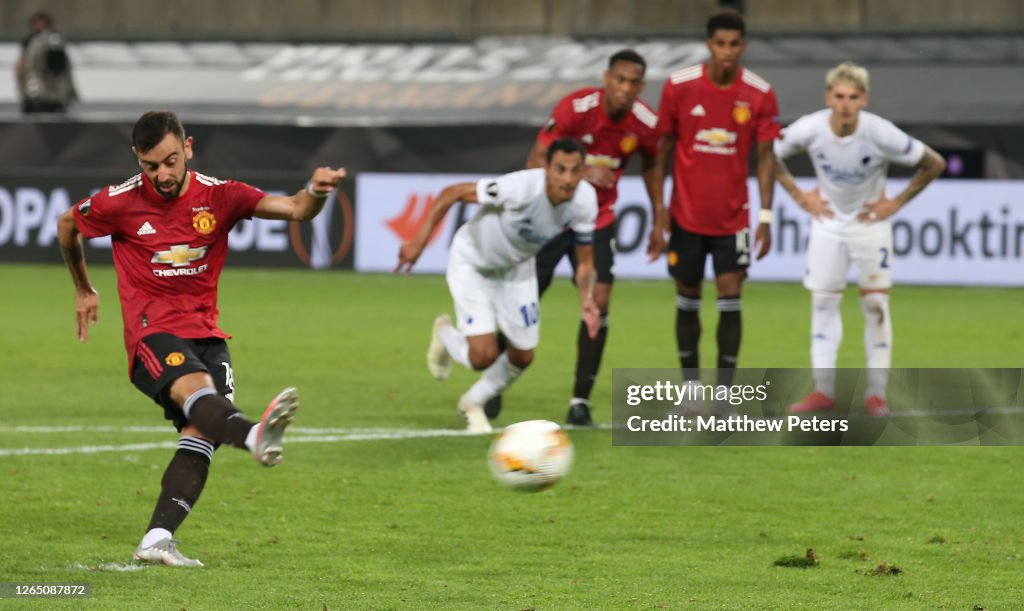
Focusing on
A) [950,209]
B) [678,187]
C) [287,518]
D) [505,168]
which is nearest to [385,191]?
[505,168]

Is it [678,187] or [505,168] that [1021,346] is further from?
[505,168]

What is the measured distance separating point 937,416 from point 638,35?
1940cm

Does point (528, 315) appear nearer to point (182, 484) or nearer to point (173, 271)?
point (173, 271)

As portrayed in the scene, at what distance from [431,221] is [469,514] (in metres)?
1.93

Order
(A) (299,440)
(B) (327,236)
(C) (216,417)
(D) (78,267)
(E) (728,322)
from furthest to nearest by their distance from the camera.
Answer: (B) (327,236), (E) (728,322), (A) (299,440), (D) (78,267), (C) (216,417)

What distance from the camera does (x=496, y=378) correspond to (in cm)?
973

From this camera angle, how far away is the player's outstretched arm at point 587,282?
8871 mm

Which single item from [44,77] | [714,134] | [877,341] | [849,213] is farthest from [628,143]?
[44,77]

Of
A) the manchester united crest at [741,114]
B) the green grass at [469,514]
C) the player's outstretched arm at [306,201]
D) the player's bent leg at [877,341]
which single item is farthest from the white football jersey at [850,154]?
the player's outstretched arm at [306,201]

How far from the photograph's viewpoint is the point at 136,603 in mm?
5715

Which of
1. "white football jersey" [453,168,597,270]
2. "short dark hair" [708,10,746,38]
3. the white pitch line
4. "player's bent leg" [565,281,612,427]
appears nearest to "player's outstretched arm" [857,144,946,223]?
"short dark hair" [708,10,746,38]

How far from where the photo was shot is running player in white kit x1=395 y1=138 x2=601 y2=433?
360 inches

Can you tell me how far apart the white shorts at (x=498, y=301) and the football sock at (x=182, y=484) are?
3.25 metres

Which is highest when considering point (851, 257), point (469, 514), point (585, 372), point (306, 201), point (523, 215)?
point (306, 201)
